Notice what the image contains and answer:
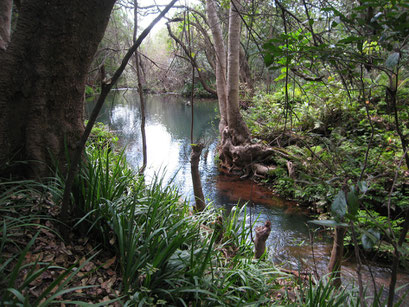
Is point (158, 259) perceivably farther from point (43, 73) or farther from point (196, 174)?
point (196, 174)

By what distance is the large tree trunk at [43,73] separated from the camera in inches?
89.0

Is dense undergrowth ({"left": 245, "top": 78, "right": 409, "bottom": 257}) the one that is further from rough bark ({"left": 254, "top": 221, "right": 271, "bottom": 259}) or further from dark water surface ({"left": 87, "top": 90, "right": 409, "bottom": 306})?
rough bark ({"left": 254, "top": 221, "right": 271, "bottom": 259})

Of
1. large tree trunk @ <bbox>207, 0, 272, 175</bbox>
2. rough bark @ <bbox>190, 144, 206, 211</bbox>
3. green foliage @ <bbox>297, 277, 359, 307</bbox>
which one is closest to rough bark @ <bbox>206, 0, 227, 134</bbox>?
large tree trunk @ <bbox>207, 0, 272, 175</bbox>

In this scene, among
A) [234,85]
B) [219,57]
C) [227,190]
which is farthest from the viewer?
[219,57]

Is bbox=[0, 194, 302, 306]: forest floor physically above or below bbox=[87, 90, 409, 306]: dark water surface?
above

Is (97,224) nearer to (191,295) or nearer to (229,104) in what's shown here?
(191,295)

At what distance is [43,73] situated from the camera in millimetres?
2318

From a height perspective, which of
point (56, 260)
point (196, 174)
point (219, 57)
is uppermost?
point (219, 57)

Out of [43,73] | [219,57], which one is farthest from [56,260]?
[219,57]

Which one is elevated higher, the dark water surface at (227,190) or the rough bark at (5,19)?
the rough bark at (5,19)

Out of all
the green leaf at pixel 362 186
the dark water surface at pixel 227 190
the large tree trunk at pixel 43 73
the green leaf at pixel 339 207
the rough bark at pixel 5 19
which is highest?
the rough bark at pixel 5 19

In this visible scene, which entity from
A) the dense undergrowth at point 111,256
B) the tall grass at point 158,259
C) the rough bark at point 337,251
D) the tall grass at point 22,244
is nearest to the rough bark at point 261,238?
the tall grass at point 158,259

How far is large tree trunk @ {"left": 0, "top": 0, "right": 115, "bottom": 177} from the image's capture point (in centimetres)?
226

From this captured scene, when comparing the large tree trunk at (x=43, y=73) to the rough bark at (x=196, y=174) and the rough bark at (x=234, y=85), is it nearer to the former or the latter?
the rough bark at (x=196, y=174)
